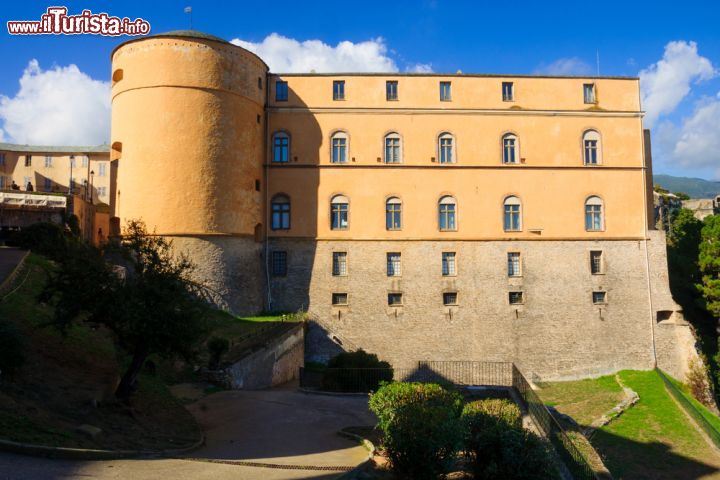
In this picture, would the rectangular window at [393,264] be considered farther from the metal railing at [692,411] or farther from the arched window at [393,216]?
the metal railing at [692,411]

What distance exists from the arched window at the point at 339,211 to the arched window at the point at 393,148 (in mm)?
3533

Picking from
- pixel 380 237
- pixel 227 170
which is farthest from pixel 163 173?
pixel 380 237

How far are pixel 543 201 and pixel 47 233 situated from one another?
2656 cm

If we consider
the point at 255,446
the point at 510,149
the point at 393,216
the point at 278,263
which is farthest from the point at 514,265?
the point at 255,446

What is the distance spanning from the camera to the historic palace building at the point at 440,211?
101 ft

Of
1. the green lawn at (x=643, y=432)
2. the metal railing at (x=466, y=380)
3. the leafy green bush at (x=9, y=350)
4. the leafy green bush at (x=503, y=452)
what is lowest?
the green lawn at (x=643, y=432)

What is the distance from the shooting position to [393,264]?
104 ft

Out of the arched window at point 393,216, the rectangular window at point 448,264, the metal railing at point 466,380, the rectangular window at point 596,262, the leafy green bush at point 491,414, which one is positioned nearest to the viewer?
the leafy green bush at point 491,414

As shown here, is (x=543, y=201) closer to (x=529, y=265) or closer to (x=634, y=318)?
(x=529, y=265)

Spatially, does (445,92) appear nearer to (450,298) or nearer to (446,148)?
(446,148)

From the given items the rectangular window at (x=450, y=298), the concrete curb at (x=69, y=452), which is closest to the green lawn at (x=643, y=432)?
the rectangular window at (x=450, y=298)

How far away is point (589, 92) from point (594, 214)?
7471 millimetres

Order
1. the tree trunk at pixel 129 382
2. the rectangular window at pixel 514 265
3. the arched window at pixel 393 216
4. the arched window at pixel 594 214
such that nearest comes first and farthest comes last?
the tree trunk at pixel 129 382 → the rectangular window at pixel 514 265 → the arched window at pixel 393 216 → the arched window at pixel 594 214

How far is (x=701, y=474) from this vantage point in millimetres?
21344
